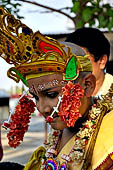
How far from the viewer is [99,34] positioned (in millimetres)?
2854

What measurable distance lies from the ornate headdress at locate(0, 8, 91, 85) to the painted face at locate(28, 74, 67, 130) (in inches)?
1.3

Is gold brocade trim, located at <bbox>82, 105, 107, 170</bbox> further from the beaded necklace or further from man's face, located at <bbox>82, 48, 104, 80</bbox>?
man's face, located at <bbox>82, 48, 104, 80</bbox>

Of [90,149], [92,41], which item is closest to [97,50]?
[92,41]

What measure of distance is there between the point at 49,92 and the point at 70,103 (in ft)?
0.41

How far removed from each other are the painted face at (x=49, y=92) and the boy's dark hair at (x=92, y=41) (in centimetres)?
103

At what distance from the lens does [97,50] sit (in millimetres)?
2766

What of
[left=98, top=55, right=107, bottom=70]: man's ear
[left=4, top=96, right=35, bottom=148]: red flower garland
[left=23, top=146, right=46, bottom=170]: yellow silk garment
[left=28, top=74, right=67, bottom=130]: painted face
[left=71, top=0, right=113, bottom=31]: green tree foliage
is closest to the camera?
[left=28, top=74, right=67, bottom=130]: painted face

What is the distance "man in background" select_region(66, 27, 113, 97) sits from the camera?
2.69m

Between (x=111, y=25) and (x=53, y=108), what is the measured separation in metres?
1.94

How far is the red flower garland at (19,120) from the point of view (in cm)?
201

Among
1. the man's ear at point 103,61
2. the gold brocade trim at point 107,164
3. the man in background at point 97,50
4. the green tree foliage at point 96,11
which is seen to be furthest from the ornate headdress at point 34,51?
the green tree foliage at point 96,11

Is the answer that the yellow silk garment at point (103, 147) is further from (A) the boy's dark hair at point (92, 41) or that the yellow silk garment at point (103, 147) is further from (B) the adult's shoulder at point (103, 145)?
(A) the boy's dark hair at point (92, 41)

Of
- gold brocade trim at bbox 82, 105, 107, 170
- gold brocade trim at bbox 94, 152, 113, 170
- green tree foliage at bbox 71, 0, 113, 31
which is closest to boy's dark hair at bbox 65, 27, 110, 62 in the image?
green tree foliage at bbox 71, 0, 113, 31

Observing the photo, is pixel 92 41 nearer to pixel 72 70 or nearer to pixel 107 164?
pixel 72 70
